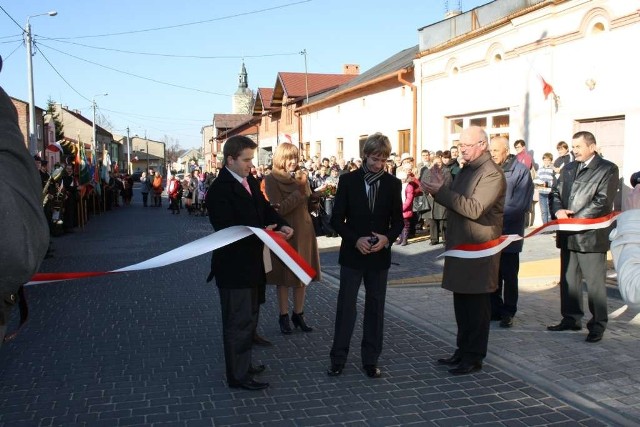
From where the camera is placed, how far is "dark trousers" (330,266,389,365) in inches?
198

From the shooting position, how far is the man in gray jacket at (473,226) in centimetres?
491

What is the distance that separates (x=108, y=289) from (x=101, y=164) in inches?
843

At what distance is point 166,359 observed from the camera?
548cm

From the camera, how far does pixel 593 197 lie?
5797mm

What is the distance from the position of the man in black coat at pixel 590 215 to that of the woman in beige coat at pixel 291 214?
8.38ft

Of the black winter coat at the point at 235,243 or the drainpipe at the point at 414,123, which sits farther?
the drainpipe at the point at 414,123

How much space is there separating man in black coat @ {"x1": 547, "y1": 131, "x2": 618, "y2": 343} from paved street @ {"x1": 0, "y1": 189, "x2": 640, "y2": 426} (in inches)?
15.1

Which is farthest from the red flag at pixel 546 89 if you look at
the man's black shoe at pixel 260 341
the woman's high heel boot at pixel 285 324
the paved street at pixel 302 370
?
the man's black shoe at pixel 260 341

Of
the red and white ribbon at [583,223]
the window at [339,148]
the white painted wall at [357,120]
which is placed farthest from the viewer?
the window at [339,148]

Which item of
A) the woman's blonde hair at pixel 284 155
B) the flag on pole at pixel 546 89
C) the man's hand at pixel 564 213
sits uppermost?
the flag on pole at pixel 546 89

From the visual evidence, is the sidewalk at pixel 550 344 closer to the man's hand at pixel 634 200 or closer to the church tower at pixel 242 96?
the man's hand at pixel 634 200

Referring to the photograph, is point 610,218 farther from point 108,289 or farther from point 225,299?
point 108,289

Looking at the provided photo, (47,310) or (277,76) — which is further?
(277,76)

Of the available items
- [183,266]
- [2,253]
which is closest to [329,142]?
[183,266]
